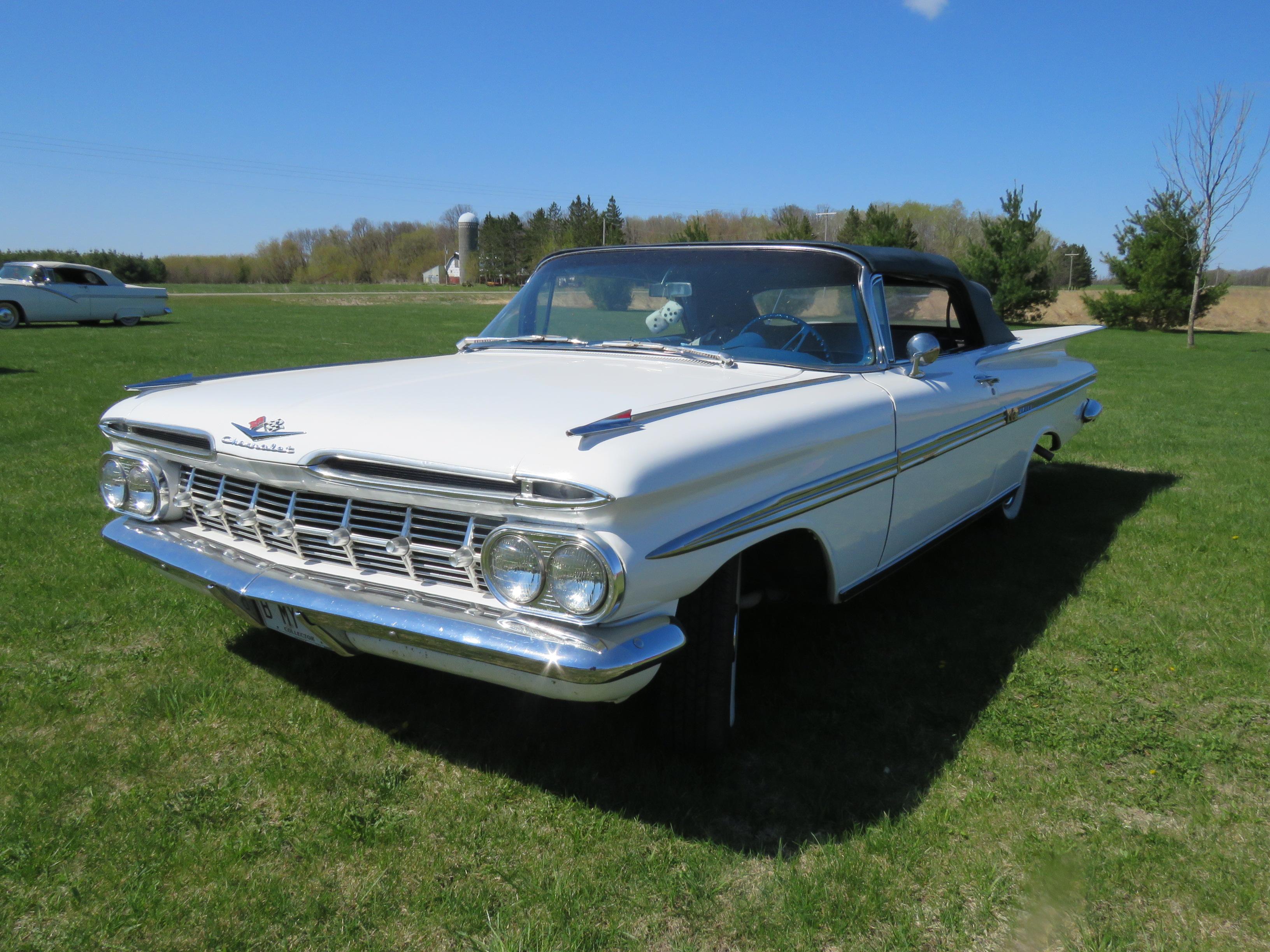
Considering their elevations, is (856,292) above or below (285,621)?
above

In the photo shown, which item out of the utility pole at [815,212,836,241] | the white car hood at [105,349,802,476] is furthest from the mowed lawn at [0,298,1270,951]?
the utility pole at [815,212,836,241]

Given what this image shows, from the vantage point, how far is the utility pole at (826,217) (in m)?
42.0

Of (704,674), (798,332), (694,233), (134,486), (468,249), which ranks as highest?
(468,249)

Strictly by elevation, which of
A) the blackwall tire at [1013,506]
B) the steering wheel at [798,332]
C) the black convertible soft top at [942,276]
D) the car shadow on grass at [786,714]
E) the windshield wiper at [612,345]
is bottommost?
the car shadow on grass at [786,714]

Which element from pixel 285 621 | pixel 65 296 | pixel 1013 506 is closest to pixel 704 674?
pixel 285 621

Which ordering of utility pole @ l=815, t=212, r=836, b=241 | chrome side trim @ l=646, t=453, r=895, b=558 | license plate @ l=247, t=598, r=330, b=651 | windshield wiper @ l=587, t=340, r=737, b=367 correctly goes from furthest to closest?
1. utility pole @ l=815, t=212, r=836, b=241
2. windshield wiper @ l=587, t=340, r=737, b=367
3. license plate @ l=247, t=598, r=330, b=651
4. chrome side trim @ l=646, t=453, r=895, b=558

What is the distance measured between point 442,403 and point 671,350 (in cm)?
103

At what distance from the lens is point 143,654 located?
3.19 metres

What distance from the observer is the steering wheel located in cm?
321

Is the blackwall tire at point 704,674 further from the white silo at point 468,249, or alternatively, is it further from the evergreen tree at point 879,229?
the white silo at point 468,249

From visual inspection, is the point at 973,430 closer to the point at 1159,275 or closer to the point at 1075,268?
the point at 1159,275

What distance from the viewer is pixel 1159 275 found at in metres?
27.0

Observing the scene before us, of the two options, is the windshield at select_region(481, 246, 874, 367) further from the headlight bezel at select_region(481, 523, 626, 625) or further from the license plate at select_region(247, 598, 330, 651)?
the license plate at select_region(247, 598, 330, 651)

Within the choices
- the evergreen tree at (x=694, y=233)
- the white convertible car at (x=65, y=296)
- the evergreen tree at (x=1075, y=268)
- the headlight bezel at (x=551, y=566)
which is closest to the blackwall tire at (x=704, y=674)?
the headlight bezel at (x=551, y=566)
